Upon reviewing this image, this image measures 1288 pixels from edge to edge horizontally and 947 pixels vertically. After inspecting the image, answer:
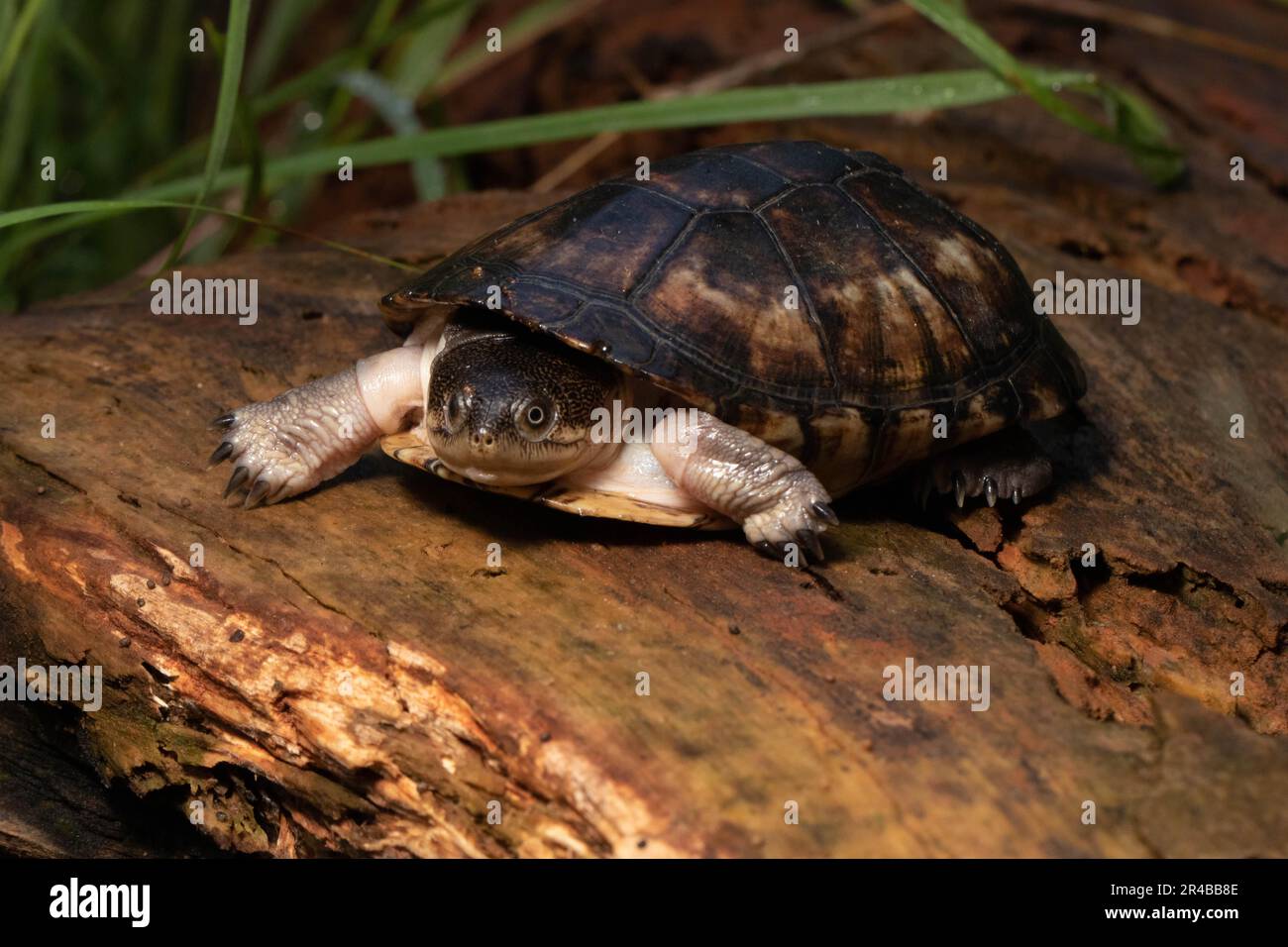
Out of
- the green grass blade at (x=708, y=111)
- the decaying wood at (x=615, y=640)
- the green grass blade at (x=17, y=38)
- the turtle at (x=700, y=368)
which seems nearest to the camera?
the decaying wood at (x=615, y=640)

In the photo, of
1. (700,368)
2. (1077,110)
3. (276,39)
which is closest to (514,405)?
(700,368)

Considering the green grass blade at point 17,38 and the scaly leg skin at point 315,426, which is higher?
the green grass blade at point 17,38

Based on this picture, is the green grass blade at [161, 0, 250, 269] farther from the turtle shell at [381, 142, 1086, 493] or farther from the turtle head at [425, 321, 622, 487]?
the turtle head at [425, 321, 622, 487]

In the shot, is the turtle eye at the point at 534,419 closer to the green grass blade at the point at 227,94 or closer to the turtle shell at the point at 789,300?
the turtle shell at the point at 789,300

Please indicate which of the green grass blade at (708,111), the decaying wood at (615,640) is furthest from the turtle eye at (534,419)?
the green grass blade at (708,111)

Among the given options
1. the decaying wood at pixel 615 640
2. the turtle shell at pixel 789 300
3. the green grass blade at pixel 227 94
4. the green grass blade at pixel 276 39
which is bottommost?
the decaying wood at pixel 615 640

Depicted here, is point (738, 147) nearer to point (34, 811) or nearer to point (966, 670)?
point (966, 670)

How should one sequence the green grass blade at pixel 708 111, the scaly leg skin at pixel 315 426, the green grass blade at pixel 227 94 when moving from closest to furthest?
1. the scaly leg skin at pixel 315 426
2. the green grass blade at pixel 227 94
3. the green grass blade at pixel 708 111

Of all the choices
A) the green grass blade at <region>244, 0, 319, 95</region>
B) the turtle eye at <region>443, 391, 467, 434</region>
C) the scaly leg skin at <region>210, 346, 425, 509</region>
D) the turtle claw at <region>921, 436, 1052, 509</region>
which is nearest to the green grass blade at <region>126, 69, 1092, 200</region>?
the scaly leg skin at <region>210, 346, 425, 509</region>
